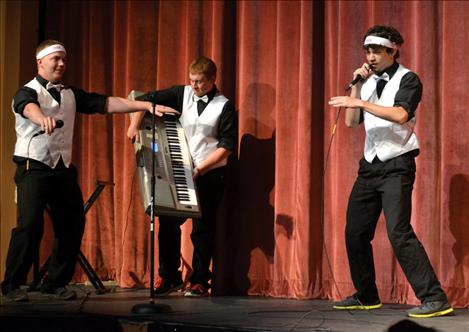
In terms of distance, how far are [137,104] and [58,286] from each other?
1.29 m

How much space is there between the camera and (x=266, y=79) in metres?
5.46

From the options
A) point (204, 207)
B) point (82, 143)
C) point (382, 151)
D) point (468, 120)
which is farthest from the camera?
point (82, 143)

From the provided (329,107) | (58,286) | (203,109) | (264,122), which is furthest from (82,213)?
(329,107)

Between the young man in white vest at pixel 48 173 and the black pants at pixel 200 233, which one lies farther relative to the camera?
the black pants at pixel 200 233

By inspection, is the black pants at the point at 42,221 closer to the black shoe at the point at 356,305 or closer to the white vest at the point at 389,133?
the black shoe at the point at 356,305

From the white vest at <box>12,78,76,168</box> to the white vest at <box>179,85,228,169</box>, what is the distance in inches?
32.0

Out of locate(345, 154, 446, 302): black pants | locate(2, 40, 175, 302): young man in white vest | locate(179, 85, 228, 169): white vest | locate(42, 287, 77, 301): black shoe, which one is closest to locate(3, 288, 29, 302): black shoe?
locate(2, 40, 175, 302): young man in white vest

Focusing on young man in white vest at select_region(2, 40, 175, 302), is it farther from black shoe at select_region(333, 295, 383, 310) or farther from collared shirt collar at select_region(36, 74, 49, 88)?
black shoe at select_region(333, 295, 383, 310)

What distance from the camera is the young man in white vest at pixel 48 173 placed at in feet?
15.4

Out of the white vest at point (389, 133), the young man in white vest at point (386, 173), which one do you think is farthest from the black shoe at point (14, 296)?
the white vest at point (389, 133)

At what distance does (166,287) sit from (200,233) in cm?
45

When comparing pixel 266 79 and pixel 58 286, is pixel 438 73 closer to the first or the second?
pixel 266 79

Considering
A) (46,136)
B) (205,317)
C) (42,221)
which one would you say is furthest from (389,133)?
(42,221)

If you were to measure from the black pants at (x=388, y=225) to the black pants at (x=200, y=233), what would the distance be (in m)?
1.08
